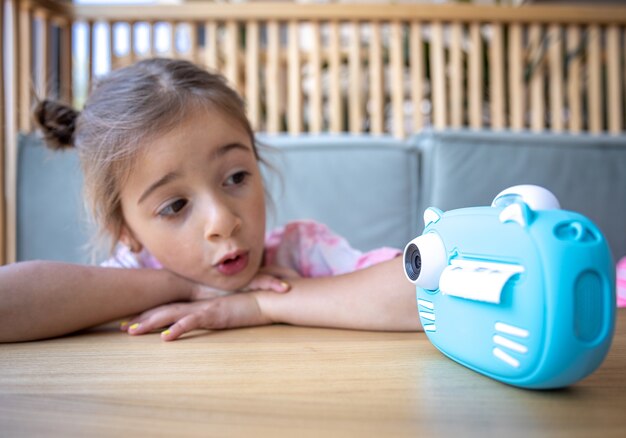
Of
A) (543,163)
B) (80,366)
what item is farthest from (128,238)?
(543,163)

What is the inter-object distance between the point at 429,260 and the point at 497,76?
146 cm

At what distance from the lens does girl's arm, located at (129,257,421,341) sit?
56 cm

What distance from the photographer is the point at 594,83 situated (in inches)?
66.4

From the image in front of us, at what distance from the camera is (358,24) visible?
161cm

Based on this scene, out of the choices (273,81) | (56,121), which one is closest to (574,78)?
(273,81)

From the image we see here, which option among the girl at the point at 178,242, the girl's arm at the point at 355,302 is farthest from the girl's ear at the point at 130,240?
the girl's arm at the point at 355,302

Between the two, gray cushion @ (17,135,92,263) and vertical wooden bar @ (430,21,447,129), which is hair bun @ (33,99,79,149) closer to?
gray cushion @ (17,135,92,263)

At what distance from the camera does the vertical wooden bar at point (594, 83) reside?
1684 millimetres

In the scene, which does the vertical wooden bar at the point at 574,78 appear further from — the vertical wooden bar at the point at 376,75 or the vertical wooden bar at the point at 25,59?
the vertical wooden bar at the point at 25,59

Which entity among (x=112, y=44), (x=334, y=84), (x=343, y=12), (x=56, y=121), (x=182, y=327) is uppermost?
(x=343, y=12)

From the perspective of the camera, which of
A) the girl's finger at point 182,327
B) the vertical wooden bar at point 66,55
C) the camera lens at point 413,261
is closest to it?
the camera lens at point 413,261

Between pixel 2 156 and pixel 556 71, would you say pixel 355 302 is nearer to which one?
pixel 2 156

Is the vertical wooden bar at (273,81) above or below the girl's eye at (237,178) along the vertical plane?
above

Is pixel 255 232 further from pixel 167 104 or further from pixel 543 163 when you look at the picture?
pixel 543 163
